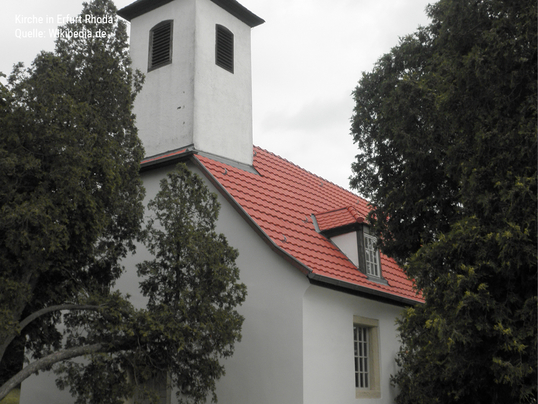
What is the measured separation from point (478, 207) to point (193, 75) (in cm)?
799

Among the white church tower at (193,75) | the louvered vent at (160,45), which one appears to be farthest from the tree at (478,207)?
the louvered vent at (160,45)

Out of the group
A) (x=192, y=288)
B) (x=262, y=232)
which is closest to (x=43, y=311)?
(x=192, y=288)

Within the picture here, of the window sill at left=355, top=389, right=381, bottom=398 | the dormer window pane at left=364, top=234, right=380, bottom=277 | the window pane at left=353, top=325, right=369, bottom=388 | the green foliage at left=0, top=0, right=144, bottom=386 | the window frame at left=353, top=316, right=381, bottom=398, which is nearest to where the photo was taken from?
the green foliage at left=0, top=0, right=144, bottom=386

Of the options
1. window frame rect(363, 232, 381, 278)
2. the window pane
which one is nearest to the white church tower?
window frame rect(363, 232, 381, 278)

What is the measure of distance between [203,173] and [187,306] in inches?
178

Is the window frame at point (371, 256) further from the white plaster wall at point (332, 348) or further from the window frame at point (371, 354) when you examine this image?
the window frame at point (371, 354)

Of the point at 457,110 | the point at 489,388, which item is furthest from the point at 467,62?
the point at 489,388

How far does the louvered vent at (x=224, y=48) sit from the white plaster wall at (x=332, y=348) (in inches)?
267

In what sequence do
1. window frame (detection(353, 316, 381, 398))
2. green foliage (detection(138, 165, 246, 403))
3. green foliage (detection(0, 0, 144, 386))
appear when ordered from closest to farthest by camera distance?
green foliage (detection(0, 0, 144, 386)) → green foliage (detection(138, 165, 246, 403)) → window frame (detection(353, 316, 381, 398))

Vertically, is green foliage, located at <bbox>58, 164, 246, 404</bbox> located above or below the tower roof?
below

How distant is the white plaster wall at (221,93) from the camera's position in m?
14.3

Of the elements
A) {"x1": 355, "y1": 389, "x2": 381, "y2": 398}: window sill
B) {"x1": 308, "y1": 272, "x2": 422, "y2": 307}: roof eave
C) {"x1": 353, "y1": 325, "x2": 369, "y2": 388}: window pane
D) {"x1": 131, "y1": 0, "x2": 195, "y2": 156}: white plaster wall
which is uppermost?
{"x1": 131, "y1": 0, "x2": 195, "y2": 156}: white plaster wall

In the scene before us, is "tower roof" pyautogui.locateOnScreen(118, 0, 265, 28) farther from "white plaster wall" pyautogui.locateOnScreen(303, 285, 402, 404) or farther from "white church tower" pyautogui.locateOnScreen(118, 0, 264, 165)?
"white plaster wall" pyautogui.locateOnScreen(303, 285, 402, 404)

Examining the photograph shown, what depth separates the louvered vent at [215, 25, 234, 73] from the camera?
15.2 m
